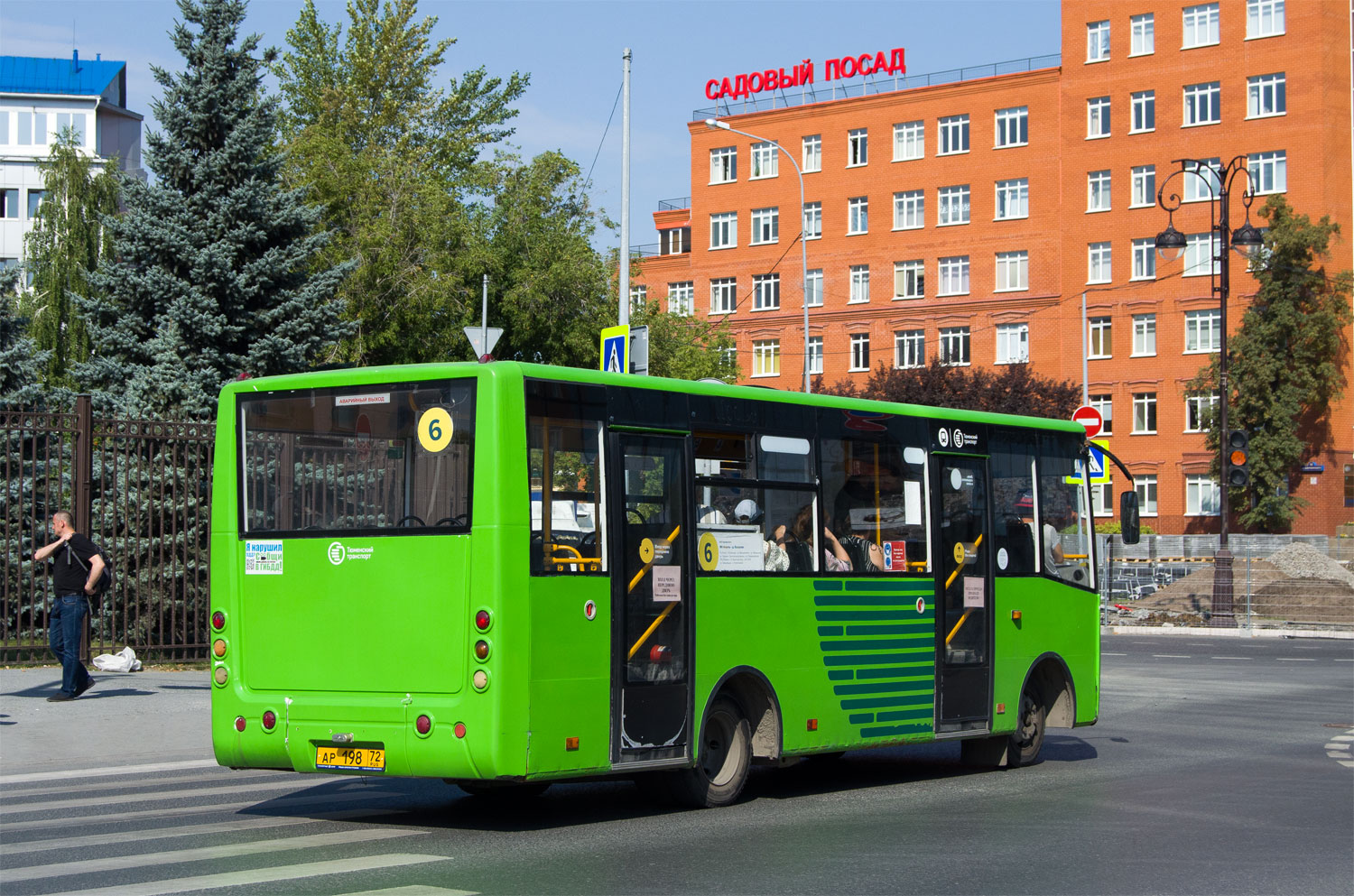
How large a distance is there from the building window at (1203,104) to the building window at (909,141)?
1179 centimetres

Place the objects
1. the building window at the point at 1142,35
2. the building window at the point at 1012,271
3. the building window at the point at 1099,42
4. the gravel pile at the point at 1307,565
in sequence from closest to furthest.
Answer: the gravel pile at the point at 1307,565 < the building window at the point at 1142,35 < the building window at the point at 1099,42 < the building window at the point at 1012,271

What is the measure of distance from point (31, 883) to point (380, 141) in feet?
127

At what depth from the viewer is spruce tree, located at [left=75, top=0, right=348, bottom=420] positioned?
23188 mm

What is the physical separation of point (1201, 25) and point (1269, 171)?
6.77 m

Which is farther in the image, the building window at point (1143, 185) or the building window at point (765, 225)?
the building window at point (765, 225)

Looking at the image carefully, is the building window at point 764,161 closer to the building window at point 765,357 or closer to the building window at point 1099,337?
the building window at point 765,357

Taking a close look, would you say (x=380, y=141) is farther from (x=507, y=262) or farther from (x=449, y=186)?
(x=507, y=262)

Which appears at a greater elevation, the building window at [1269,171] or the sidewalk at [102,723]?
the building window at [1269,171]

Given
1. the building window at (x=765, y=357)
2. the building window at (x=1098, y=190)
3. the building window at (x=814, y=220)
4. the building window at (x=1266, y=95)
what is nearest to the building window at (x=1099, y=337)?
the building window at (x=1098, y=190)

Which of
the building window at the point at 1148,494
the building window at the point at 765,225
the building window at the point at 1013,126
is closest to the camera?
the building window at the point at 1148,494

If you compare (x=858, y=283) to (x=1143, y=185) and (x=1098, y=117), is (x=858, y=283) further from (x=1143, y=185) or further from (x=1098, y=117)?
(x=1143, y=185)

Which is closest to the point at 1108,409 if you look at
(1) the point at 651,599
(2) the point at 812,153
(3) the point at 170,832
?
(2) the point at 812,153

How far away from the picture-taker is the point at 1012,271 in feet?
227

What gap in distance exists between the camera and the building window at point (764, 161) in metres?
Answer: 74.9
